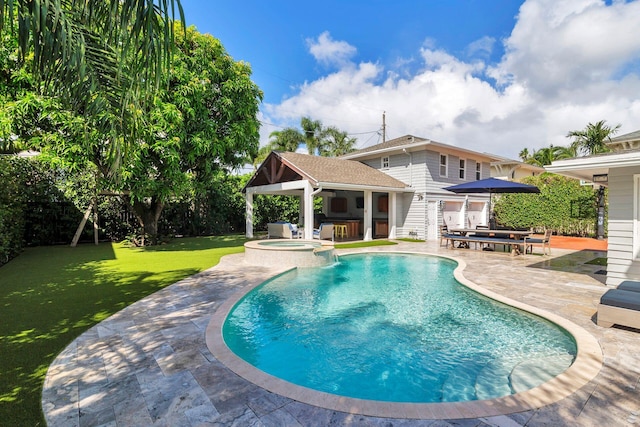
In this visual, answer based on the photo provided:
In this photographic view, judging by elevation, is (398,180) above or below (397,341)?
above

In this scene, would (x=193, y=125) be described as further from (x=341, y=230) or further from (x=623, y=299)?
(x=623, y=299)

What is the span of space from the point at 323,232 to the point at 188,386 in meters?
13.0

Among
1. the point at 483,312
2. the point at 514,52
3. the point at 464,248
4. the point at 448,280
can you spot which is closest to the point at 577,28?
the point at 514,52

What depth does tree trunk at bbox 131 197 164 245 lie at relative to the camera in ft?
52.2

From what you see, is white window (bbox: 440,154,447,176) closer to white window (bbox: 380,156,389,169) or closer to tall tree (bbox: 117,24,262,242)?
white window (bbox: 380,156,389,169)

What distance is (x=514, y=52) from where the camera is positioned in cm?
1630

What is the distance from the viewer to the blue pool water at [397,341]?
3.86 metres

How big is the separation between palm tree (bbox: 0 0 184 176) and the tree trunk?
12553 millimetres

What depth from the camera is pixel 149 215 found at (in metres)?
16.4

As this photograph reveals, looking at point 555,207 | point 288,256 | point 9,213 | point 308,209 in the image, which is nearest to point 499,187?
point 308,209

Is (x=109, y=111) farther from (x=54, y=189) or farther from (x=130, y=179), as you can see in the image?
(x=54, y=189)

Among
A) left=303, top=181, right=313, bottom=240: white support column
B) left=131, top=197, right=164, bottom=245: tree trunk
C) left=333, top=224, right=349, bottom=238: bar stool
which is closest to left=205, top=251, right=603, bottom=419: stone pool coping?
left=303, top=181, right=313, bottom=240: white support column

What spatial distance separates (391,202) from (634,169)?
12.2 m

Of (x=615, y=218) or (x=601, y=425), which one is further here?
(x=615, y=218)
